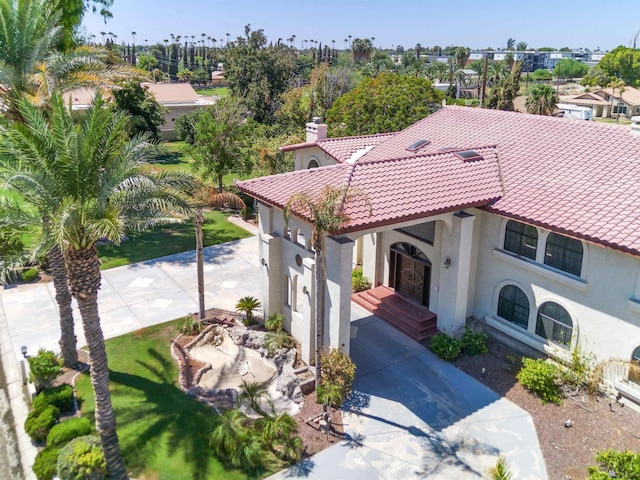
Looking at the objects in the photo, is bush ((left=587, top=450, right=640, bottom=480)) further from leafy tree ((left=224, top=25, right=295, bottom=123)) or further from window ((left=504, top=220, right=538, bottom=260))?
leafy tree ((left=224, top=25, right=295, bottom=123))

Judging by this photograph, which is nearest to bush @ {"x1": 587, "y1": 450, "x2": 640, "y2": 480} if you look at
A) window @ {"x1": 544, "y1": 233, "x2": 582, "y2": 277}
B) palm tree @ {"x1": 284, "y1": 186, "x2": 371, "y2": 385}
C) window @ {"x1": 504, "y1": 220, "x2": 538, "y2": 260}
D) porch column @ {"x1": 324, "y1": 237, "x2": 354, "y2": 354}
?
window @ {"x1": 544, "y1": 233, "x2": 582, "y2": 277}

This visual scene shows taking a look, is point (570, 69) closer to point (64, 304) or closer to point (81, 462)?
point (64, 304)

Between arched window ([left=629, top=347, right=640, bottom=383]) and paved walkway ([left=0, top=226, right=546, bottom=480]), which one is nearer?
paved walkway ([left=0, top=226, right=546, bottom=480])

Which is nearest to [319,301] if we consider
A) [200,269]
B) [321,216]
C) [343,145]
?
[321,216]

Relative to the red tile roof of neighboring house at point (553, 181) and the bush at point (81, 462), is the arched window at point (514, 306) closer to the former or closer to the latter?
the red tile roof of neighboring house at point (553, 181)

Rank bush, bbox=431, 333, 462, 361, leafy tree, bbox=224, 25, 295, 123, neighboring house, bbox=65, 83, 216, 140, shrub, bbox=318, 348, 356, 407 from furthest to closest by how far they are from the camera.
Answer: neighboring house, bbox=65, 83, 216, 140 < leafy tree, bbox=224, 25, 295, 123 < bush, bbox=431, 333, 462, 361 < shrub, bbox=318, 348, 356, 407

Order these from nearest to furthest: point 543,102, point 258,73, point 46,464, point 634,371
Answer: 1. point 46,464
2. point 634,371
3. point 258,73
4. point 543,102
